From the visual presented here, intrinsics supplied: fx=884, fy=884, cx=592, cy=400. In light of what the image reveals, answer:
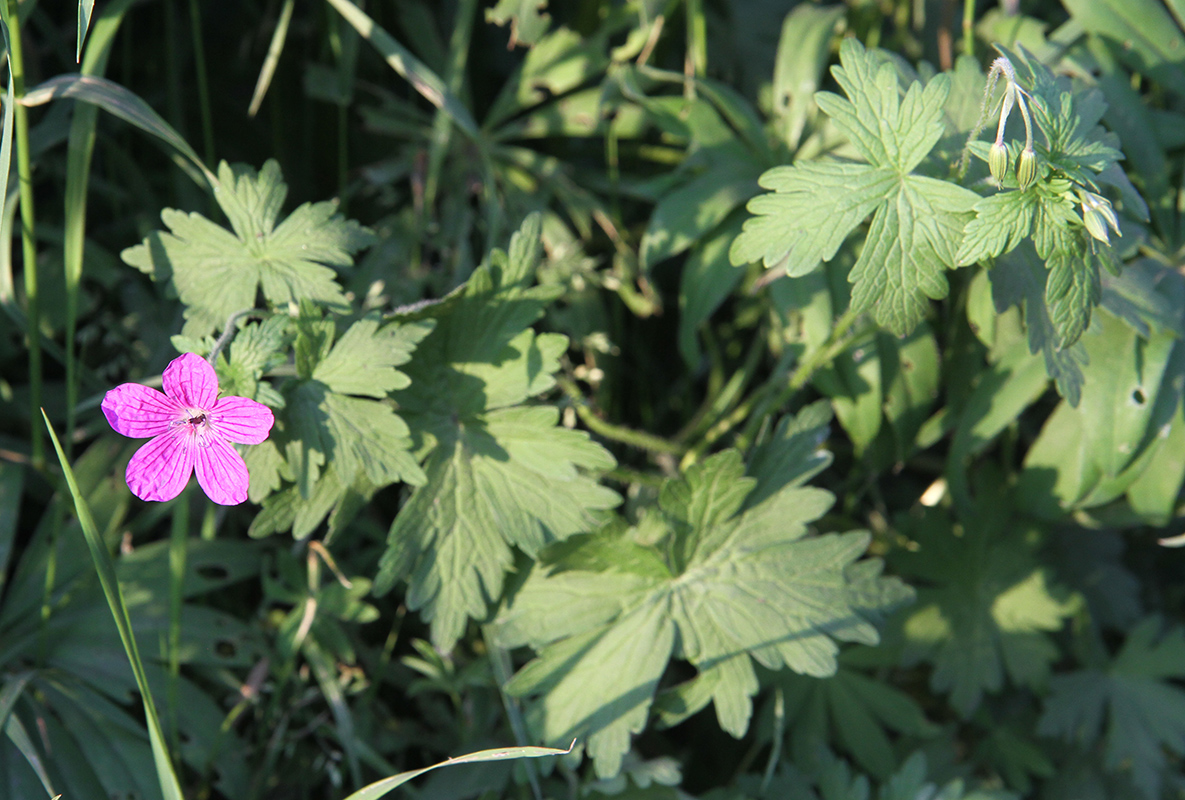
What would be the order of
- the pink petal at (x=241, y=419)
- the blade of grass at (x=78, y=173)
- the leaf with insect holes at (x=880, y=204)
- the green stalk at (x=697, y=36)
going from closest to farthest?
1. the pink petal at (x=241, y=419)
2. the leaf with insect holes at (x=880, y=204)
3. the blade of grass at (x=78, y=173)
4. the green stalk at (x=697, y=36)

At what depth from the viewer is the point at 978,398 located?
1.93 meters

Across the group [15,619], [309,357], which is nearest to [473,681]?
[309,357]

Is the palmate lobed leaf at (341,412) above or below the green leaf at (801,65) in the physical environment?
below

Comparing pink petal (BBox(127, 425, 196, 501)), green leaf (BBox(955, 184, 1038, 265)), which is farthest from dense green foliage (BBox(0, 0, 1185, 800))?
pink petal (BBox(127, 425, 196, 501))

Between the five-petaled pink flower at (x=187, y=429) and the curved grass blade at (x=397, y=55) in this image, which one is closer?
the five-petaled pink flower at (x=187, y=429)

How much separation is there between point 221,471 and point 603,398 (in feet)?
3.73

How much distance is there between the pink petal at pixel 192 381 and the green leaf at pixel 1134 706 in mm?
2079

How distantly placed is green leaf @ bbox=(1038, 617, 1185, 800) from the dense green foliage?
1 cm

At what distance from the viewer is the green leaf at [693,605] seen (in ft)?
5.41

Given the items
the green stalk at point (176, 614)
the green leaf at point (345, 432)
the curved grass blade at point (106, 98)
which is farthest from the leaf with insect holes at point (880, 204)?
the green stalk at point (176, 614)

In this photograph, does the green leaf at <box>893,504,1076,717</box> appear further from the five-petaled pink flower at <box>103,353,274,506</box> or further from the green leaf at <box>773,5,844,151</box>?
the five-petaled pink flower at <box>103,353,274,506</box>

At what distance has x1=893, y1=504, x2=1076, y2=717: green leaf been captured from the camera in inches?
85.1

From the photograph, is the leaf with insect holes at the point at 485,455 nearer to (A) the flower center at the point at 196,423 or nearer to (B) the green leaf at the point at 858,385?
(A) the flower center at the point at 196,423

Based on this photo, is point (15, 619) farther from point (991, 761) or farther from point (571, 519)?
point (991, 761)
